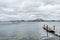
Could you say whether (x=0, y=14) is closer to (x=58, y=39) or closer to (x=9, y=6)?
(x=9, y=6)

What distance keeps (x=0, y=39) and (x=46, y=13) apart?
3972 millimetres

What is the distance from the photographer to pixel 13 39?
8211 millimetres

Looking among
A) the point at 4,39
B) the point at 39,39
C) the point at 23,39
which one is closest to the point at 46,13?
the point at 39,39

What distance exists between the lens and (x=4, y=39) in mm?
8391

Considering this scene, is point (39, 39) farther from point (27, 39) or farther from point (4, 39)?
point (4, 39)

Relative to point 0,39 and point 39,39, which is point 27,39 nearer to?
point 39,39

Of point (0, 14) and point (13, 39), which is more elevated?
point (0, 14)

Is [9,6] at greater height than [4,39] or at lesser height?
greater

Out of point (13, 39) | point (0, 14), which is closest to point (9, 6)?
point (0, 14)

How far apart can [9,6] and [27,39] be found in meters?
2.66

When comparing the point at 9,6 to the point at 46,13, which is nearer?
the point at 9,6

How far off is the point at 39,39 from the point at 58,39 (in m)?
1.35

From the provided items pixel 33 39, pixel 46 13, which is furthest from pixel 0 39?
pixel 46 13

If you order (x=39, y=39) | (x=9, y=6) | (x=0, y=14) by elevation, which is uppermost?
(x=9, y=6)
